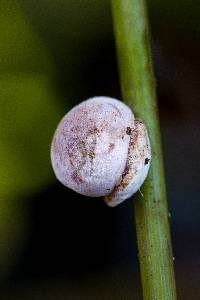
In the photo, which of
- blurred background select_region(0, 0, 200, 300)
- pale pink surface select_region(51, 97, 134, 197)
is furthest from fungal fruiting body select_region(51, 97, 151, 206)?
blurred background select_region(0, 0, 200, 300)

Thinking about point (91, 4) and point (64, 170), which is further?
point (91, 4)

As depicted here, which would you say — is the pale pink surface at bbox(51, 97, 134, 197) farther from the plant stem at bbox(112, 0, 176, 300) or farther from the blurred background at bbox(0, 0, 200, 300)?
the blurred background at bbox(0, 0, 200, 300)

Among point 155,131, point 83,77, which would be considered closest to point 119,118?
point 155,131

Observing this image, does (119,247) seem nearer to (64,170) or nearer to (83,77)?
(83,77)

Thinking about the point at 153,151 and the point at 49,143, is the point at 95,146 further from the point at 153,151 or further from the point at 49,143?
the point at 49,143

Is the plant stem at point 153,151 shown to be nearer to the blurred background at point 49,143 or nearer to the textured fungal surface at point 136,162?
the textured fungal surface at point 136,162


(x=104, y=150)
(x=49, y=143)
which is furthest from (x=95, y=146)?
(x=49, y=143)

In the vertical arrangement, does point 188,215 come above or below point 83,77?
below
